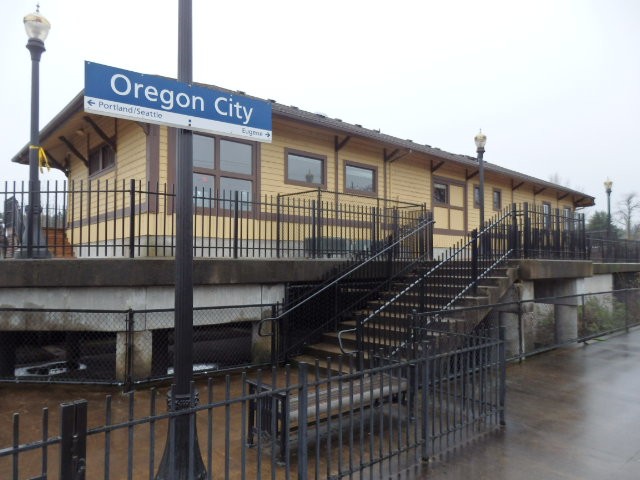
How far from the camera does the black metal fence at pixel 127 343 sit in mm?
6902

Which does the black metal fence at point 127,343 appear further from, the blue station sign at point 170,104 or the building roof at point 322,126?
the building roof at point 322,126

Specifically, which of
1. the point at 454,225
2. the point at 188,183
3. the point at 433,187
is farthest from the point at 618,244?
the point at 188,183

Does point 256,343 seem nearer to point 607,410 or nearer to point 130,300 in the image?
point 130,300

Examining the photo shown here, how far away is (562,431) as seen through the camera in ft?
16.5

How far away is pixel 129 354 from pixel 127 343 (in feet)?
0.55

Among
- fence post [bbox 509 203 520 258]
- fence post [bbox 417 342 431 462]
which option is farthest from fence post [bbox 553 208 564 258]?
fence post [bbox 417 342 431 462]

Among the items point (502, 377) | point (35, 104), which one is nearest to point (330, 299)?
point (502, 377)

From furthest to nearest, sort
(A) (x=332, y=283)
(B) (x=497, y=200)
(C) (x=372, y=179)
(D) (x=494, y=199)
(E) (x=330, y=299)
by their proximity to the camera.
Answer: (B) (x=497, y=200)
(D) (x=494, y=199)
(C) (x=372, y=179)
(E) (x=330, y=299)
(A) (x=332, y=283)

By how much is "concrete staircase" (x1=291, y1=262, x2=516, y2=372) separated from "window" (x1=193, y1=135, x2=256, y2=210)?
3.67 meters

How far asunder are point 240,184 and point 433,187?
8241 mm

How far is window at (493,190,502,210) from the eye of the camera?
63.4 ft

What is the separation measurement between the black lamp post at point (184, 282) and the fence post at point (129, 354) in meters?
3.56

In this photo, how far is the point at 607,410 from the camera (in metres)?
5.77

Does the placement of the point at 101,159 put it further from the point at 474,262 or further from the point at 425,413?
the point at 425,413
